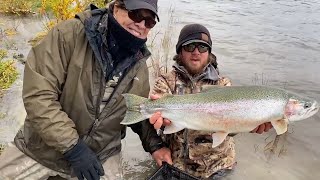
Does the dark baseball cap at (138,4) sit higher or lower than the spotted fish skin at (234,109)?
higher

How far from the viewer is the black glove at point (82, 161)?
2930 millimetres

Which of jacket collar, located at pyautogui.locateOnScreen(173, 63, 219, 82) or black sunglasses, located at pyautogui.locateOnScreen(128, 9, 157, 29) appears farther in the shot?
jacket collar, located at pyautogui.locateOnScreen(173, 63, 219, 82)

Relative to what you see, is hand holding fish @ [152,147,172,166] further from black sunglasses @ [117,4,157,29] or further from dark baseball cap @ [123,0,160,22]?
dark baseball cap @ [123,0,160,22]

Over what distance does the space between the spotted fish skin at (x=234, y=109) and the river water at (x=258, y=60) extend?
5.82ft

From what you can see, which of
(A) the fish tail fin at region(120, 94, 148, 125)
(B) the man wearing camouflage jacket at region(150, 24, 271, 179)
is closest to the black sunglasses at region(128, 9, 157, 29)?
(A) the fish tail fin at region(120, 94, 148, 125)

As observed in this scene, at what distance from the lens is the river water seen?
5234 mm

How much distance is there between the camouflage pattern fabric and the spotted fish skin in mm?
932

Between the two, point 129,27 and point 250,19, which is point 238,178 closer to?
point 129,27

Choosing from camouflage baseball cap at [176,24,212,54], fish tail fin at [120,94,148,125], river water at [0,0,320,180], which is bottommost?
river water at [0,0,320,180]

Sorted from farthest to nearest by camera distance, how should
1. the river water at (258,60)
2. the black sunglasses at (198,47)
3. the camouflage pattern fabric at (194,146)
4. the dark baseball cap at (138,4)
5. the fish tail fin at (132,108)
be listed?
1. the river water at (258,60)
2. the camouflage pattern fabric at (194,146)
3. the black sunglasses at (198,47)
4. the fish tail fin at (132,108)
5. the dark baseball cap at (138,4)

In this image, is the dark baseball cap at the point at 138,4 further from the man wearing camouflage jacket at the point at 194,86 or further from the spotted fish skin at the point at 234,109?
the man wearing camouflage jacket at the point at 194,86

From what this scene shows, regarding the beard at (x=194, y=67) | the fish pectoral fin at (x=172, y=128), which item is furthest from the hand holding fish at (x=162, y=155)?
the beard at (x=194, y=67)

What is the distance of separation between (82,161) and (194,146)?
72.2 inches

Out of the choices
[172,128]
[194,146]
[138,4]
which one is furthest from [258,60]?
[138,4]
